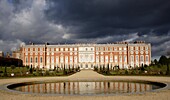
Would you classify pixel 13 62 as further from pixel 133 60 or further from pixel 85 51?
pixel 133 60

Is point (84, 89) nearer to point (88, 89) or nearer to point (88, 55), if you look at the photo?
point (88, 89)

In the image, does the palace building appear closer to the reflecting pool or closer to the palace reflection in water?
the reflecting pool

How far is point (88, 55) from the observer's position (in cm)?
6731

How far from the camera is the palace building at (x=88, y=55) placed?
2606 inches

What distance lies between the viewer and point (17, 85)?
53.1 ft

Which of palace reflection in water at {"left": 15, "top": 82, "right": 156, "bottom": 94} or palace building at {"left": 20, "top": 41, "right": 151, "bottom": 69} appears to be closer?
palace reflection in water at {"left": 15, "top": 82, "right": 156, "bottom": 94}

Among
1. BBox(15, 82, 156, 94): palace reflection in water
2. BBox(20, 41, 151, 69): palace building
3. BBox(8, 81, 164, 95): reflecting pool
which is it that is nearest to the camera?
BBox(8, 81, 164, 95): reflecting pool

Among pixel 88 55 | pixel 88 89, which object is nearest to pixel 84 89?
pixel 88 89

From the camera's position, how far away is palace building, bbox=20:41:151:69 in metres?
66.2

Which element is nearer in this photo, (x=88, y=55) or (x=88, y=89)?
(x=88, y=89)

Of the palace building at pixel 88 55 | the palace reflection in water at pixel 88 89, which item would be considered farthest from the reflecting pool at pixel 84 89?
the palace building at pixel 88 55

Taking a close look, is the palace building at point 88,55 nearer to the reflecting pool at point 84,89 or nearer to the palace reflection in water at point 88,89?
the reflecting pool at point 84,89

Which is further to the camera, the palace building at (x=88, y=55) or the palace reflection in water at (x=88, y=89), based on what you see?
the palace building at (x=88, y=55)

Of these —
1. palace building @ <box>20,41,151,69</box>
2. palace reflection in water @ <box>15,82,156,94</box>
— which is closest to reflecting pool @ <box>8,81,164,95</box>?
palace reflection in water @ <box>15,82,156,94</box>
